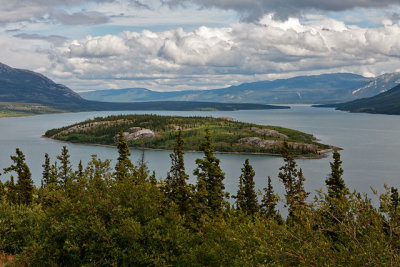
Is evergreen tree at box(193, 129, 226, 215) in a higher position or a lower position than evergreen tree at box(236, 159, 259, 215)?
higher

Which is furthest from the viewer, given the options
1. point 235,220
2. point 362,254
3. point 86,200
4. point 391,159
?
point 391,159

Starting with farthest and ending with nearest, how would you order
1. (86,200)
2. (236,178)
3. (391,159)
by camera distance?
(391,159) < (236,178) < (86,200)

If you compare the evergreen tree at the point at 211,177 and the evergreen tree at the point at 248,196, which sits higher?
the evergreen tree at the point at 211,177

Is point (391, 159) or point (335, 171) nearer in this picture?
point (335, 171)

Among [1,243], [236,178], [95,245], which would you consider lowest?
[236,178]

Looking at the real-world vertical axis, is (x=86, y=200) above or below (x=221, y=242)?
above

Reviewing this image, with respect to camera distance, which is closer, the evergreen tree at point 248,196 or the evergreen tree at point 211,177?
the evergreen tree at point 211,177

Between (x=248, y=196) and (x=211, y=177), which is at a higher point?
(x=211, y=177)

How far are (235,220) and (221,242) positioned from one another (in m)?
6.70

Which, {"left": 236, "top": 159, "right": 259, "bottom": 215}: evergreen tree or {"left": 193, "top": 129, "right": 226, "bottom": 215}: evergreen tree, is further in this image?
{"left": 236, "top": 159, "right": 259, "bottom": 215}: evergreen tree

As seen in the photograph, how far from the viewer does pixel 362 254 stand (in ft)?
53.4

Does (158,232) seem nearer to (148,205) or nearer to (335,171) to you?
(148,205)

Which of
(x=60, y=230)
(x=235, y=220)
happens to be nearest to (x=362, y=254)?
(x=60, y=230)

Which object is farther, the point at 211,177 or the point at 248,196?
the point at 248,196
